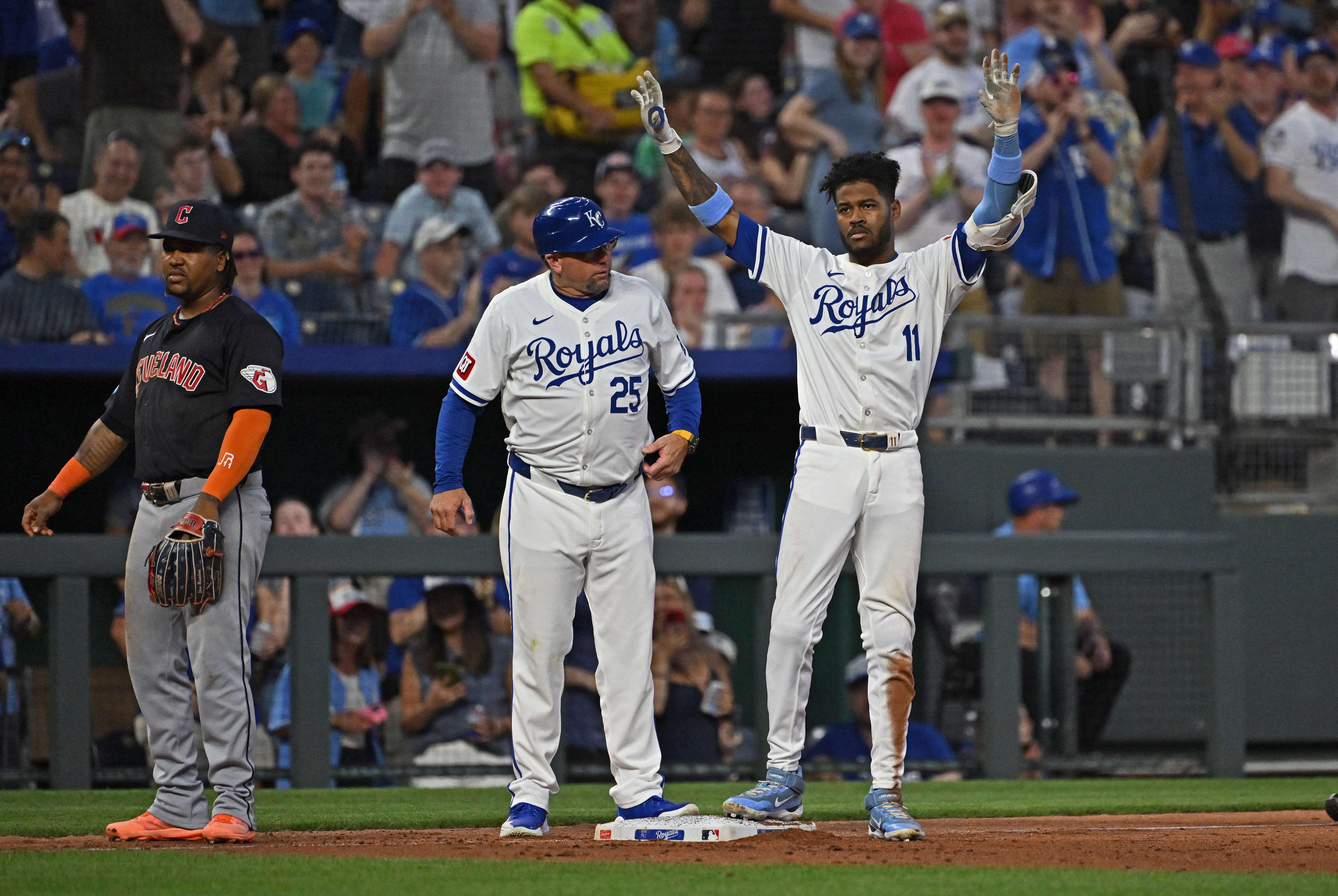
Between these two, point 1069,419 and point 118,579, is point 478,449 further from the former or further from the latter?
point 1069,419

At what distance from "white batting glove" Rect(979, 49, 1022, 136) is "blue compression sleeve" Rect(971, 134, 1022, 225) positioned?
0.03m

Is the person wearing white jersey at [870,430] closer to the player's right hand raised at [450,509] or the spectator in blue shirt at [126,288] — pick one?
the player's right hand raised at [450,509]

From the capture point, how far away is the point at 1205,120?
11602mm

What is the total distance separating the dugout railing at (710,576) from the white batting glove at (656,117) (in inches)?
113

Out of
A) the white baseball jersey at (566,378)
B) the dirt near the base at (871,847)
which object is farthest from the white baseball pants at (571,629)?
the dirt near the base at (871,847)

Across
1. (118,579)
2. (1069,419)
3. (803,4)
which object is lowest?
(118,579)

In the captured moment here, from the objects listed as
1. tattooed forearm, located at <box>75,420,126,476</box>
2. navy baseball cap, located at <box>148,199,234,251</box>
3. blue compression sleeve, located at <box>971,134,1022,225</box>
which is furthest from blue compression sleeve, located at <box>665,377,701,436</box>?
tattooed forearm, located at <box>75,420,126,476</box>

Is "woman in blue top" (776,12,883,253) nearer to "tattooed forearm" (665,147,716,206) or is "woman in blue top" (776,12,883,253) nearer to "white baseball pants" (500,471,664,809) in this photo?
"tattooed forearm" (665,147,716,206)

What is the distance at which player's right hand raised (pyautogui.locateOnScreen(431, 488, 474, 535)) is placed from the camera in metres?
4.95

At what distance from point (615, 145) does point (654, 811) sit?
21.8 feet

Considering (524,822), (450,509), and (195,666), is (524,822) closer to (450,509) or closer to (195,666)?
(450,509)

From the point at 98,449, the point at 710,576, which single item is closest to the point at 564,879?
the point at 98,449

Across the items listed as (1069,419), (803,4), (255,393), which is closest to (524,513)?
(255,393)

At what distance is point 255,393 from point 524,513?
0.85 metres
